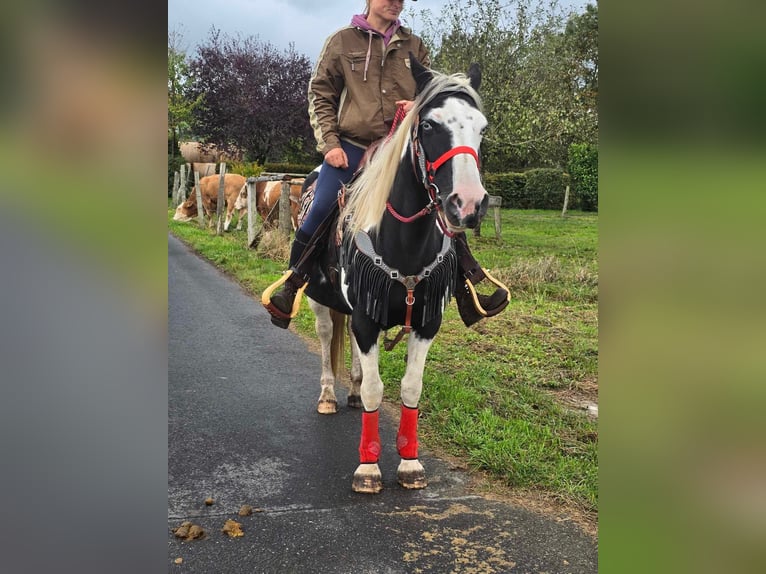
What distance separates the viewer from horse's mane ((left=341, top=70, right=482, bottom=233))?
9.90 feet

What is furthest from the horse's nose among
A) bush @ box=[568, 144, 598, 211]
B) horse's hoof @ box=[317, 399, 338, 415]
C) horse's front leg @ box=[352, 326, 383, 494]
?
bush @ box=[568, 144, 598, 211]

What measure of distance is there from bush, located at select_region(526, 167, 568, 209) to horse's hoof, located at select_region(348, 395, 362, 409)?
22.0 m

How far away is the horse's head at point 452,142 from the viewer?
8.78ft

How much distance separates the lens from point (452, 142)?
110 inches

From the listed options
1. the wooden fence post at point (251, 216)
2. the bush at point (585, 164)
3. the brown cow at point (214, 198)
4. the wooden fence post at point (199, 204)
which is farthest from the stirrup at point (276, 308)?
the wooden fence post at point (199, 204)

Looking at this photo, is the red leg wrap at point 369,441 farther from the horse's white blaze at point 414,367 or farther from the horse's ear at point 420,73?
the horse's ear at point 420,73

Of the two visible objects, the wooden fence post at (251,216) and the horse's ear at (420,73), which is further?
the wooden fence post at (251,216)

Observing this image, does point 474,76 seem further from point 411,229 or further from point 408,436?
point 408,436

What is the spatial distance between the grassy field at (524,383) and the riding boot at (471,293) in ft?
2.87

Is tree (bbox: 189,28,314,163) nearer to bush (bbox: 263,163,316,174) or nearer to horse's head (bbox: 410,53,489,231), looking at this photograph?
bush (bbox: 263,163,316,174)
